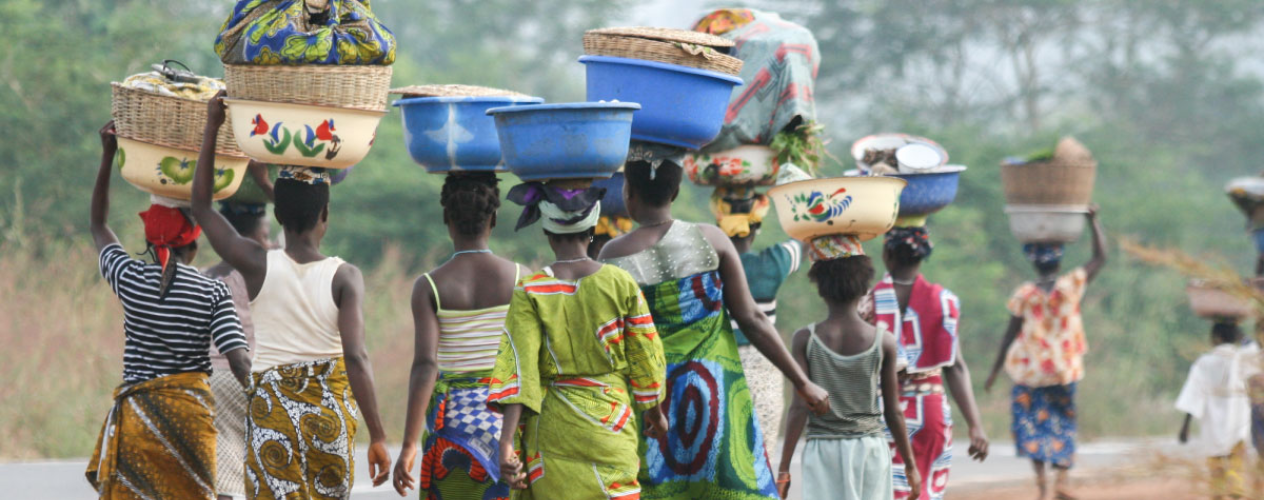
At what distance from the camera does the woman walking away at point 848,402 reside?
5770 millimetres

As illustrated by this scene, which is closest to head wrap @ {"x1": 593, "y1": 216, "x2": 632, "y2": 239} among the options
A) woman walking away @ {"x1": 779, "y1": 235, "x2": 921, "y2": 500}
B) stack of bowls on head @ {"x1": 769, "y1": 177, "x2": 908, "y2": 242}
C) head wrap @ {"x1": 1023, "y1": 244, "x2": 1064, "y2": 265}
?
stack of bowls on head @ {"x1": 769, "y1": 177, "x2": 908, "y2": 242}

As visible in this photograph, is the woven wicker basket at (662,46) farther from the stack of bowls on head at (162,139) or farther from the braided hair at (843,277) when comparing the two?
the stack of bowls on head at (162,139)

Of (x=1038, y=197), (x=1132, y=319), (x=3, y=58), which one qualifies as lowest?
(x=1132, y=319)

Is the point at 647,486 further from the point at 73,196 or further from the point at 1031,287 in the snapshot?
the point at 73,196

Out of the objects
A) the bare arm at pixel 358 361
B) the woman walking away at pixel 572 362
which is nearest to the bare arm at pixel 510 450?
the woman walking away at pixel 572 362

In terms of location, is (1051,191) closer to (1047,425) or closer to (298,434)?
(1047,425)

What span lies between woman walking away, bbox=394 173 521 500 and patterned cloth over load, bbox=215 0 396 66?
2.22 ft

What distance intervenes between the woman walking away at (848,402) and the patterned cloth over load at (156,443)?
7.34ft

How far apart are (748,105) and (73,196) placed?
430 inches

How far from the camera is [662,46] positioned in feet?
17.2

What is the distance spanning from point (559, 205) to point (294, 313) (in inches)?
44.3

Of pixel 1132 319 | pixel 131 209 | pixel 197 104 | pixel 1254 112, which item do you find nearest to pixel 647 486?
pixel 197 104

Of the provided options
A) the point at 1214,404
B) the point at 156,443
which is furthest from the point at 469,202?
the point at 1214,404

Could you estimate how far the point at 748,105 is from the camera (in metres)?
6.66
